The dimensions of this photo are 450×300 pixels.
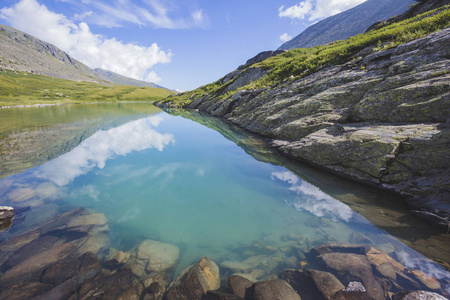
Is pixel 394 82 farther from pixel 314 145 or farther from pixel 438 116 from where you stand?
pixel 314 145

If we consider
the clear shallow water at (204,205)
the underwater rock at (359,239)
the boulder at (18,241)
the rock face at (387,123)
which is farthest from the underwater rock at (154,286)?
the rock face at (387,123)

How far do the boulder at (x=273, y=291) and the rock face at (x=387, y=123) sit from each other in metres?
7.09

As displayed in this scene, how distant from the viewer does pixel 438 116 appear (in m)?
10.7

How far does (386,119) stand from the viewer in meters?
13.1

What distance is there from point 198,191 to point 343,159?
10.0m

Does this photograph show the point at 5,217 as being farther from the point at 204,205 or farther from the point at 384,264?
the point at 384,264

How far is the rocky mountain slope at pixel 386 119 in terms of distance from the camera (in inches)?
365

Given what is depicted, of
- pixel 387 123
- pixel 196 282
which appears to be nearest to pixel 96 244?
pixel 196 282

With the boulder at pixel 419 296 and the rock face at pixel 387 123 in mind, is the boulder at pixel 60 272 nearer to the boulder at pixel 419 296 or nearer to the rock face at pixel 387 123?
the boulder at pixel 419 296

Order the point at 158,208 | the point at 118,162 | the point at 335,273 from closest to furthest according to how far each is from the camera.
Result: the point at 335,273, the point at 158,208, the point at 118,162

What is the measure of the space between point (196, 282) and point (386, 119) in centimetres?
1583

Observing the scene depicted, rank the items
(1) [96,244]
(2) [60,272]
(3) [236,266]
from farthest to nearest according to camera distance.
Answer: (1) [96,244] < (3) [236,266] < (2) [60,272]

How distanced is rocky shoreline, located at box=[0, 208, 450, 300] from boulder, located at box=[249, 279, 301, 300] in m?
0.02

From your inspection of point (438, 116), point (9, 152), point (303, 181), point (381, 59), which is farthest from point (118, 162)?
point (381, 59)
